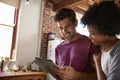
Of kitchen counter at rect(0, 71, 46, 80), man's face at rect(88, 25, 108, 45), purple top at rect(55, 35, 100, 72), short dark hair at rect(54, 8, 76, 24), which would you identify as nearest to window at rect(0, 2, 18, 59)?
kitchen counter at rect(0, 71, 46, 80)

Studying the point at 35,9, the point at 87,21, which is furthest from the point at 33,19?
the point at 87,21

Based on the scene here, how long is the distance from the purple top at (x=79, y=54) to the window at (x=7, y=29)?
2888 mm

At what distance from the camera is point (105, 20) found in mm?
1054

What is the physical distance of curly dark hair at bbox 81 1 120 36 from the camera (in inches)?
41.6

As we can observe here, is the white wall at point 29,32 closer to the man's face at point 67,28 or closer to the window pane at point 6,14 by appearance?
the window pane at point 6,14

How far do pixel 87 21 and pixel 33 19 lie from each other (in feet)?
12.6

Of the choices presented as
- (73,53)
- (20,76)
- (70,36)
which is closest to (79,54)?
(73,53)

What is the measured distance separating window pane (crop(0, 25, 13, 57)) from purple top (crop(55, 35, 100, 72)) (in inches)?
113

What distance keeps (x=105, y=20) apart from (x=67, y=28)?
699 millimetres

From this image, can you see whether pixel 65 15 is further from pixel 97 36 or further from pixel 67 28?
pixel 97 36

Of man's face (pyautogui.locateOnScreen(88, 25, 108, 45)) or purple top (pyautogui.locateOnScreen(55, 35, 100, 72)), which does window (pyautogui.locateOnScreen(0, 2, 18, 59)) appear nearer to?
purple top (pyautogui.locateOnScreen(55, 35, 100, 72))

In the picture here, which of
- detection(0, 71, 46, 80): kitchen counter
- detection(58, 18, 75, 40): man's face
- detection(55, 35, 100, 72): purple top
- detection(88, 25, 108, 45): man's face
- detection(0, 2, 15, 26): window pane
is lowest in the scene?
detection(0, 71, 46, 80): kitchen counter

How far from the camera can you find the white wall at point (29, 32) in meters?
4.45

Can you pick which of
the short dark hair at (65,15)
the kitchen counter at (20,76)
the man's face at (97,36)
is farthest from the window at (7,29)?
the man's face at (97,36)
